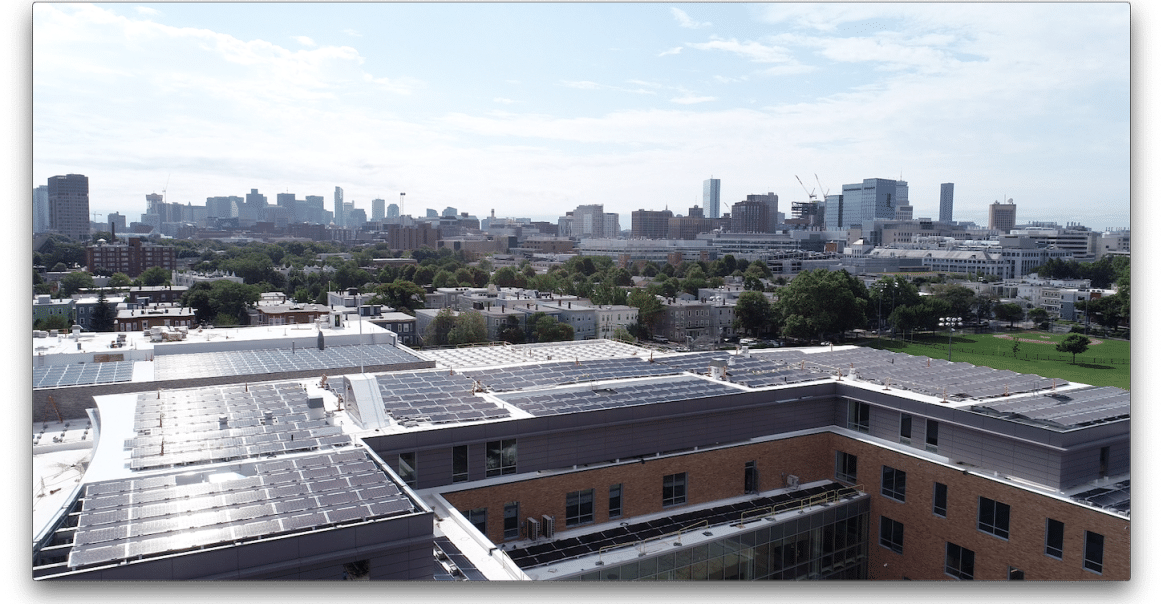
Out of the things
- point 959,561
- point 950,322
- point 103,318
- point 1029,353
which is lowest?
point 959,561

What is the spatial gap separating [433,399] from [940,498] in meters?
4.27

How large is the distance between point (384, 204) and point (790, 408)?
12160 cm

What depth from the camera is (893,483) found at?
21.0ft

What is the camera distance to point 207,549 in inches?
110

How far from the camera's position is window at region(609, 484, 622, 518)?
5.79m

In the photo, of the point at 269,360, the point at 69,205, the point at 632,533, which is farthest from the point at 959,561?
the point at 69,205

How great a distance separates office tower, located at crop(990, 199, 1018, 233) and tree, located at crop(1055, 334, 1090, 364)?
200ft

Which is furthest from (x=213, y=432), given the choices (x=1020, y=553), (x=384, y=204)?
(x=384, y=204)

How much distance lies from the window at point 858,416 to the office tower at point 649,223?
73.5 metres

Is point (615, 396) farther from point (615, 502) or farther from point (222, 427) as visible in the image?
point (222, 427)

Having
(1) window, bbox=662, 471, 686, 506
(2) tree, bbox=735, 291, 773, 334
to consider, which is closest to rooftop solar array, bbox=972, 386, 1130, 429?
(1) window, bbox=662, 471, 686, 506

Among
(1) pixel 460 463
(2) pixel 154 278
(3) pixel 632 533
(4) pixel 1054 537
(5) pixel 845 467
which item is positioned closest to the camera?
(4) pixel 1054 537

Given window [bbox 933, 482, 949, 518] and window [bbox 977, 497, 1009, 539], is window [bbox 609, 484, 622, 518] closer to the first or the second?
window [bbox 933, 482, 949, 518]
